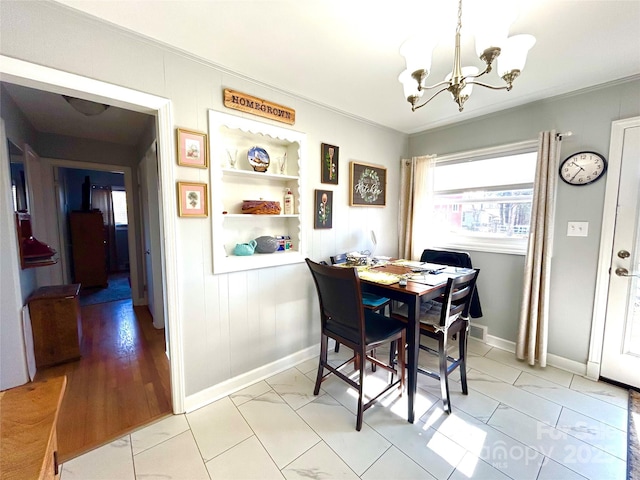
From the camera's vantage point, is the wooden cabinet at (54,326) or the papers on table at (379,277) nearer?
Result: the papers on table at (379,277)

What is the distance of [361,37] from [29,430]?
2097 millimetres

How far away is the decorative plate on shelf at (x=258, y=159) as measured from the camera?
2102 mm

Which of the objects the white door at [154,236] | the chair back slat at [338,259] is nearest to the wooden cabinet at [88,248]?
the white door at [154,236]

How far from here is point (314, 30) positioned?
1471 mm

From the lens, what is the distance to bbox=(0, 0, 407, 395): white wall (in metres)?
1.30

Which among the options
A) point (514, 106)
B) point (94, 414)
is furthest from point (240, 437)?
point (514, 106)

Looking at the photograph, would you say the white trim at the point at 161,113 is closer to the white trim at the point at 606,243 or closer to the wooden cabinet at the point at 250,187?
the wooden cabinet at the point at 250,187

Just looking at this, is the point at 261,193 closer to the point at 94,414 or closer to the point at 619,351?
the point at 94,414

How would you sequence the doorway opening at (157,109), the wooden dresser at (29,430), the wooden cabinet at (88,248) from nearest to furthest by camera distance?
the wooden dresser at (29,430) → the doorway opening at (157,109) → the wooden cabinet at (88,248)

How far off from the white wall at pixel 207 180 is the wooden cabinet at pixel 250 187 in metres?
0.08

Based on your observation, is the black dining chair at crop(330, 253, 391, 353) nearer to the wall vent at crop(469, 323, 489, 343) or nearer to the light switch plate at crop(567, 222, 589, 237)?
the wall vent at crop(469, 323, 489, 343)

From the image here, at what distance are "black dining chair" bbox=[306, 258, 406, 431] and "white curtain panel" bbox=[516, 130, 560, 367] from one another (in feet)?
4.32

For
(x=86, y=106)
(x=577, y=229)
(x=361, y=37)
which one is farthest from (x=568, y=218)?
(x=86, y=106)

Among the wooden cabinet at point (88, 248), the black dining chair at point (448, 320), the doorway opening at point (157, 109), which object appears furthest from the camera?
the wooden cabinet at point (88, 248)
